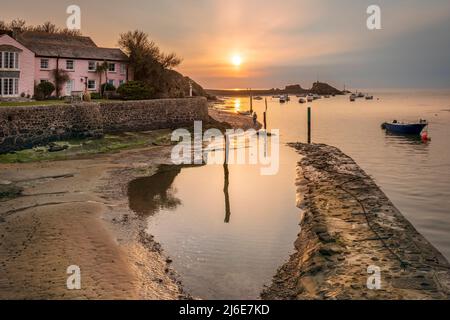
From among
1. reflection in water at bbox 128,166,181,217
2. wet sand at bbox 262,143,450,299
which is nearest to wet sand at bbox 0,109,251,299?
reflection in water at bbox 128,166,181,217

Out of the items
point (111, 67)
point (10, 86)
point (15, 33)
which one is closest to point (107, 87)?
point (111, 67)

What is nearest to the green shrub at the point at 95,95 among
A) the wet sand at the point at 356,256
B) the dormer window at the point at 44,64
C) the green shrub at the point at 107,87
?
the green shrub at the point at 107,87

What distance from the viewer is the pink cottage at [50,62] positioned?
41.2 metres

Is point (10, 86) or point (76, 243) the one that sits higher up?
point (10, 86)

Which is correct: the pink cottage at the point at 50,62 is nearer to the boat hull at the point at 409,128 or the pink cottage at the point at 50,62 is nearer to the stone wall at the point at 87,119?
the stone wall at the point at 87,119

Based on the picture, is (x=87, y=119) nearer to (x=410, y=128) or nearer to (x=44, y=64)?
(x=44, y=64)

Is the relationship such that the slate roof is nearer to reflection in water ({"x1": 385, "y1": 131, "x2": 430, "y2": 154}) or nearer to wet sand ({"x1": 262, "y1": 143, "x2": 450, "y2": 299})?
reflection in water ({"x1": 385, "y1": 131, "x2": 430, "y2": 154})

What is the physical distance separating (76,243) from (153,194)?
25.8 feet

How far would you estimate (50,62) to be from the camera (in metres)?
47.4

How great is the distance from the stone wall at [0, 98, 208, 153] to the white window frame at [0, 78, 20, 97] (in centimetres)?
984

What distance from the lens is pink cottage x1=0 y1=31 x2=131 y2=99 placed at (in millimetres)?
41156

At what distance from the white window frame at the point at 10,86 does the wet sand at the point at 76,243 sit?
1991 cm
